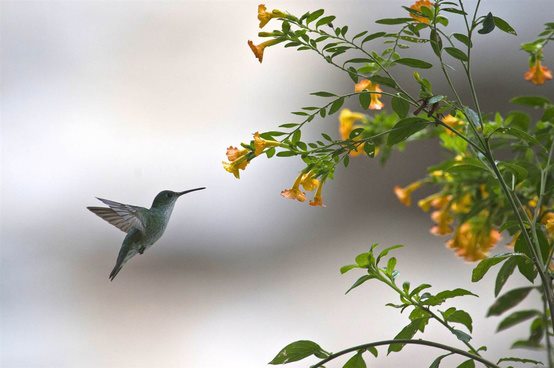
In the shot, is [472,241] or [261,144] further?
[472,241]

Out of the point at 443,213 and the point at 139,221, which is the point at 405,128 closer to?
the point at 139,221

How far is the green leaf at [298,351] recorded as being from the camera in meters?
0.54

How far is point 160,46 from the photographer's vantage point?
2.50 m

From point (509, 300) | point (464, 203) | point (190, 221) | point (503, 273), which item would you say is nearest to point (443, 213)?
point (464, 203)

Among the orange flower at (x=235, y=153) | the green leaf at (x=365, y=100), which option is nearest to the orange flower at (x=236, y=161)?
the orange flower at (x=235, y=153)

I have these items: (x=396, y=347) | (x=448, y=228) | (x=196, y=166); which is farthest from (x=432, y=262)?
(x=396, y=347)

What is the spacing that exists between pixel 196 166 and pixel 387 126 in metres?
1.62

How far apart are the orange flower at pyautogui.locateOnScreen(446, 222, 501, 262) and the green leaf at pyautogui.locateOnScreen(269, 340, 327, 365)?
1.19 feet

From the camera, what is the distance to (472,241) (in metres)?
0.87

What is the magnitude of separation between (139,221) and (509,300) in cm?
43

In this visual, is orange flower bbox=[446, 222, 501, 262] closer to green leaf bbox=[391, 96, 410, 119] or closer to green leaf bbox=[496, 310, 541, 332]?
green leaf bbox=[496, 310, 541, 332]

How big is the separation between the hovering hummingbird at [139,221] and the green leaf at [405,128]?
16cm

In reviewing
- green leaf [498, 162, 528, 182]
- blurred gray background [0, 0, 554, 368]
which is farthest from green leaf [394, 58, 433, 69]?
blurred gray background [0, 0, 554, 368]

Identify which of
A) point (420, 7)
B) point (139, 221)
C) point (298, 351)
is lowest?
point (298, 351)
